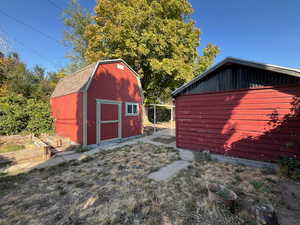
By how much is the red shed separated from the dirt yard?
896mm

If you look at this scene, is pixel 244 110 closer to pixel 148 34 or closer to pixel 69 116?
pixel 69 116

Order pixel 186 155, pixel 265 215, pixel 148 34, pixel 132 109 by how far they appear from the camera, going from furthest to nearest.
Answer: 1. pixel 148 34
2. pixel 132 109
3. pixel 186 155
4. pixel 265 215

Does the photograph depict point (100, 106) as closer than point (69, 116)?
Yes

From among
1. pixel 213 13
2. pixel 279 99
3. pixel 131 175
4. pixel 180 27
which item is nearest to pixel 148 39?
pixel 180 27

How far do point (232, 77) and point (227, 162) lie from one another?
10.4 ft

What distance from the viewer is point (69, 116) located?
24.4ft

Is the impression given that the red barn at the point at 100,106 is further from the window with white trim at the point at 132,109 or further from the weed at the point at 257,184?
the weed at the point at 257,184

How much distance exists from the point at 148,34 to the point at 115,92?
666 centimetres

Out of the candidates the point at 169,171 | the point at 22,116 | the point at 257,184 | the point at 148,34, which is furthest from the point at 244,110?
the point at 22,116

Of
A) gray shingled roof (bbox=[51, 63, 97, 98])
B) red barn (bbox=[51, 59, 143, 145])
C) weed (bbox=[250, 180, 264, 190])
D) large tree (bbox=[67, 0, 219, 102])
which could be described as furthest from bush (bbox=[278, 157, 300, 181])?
large tree (bbox=[67, 0, 219, 102])

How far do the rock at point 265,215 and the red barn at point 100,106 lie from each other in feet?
21.4

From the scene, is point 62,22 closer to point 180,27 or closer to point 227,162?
point 180,27

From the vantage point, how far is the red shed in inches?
153

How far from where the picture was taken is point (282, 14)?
7816 mm
